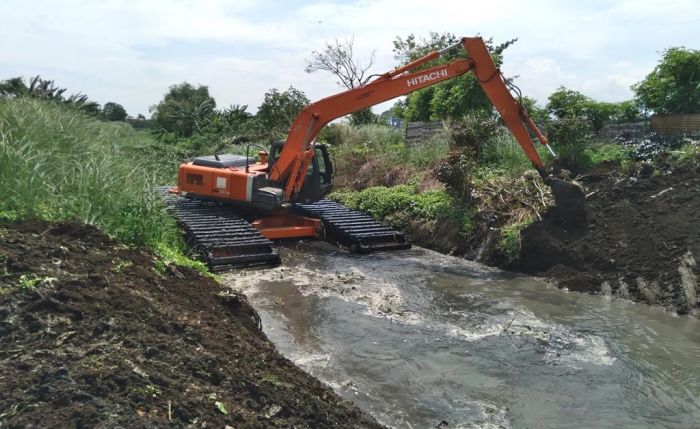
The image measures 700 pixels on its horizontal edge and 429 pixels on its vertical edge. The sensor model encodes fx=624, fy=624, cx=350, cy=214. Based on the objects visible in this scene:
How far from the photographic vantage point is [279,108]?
96.3 feet

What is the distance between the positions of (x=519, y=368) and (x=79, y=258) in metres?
3.99

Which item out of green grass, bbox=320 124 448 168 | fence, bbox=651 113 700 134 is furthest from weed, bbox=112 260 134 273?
fence, bbox=651 113 700 134

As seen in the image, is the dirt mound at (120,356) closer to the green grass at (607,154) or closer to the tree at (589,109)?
the green grass at (607,154)

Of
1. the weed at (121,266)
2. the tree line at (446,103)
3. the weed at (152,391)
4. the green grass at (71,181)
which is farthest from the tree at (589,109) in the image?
the weed at (152,391)

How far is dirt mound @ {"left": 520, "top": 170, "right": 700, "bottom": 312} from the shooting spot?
27.0ft

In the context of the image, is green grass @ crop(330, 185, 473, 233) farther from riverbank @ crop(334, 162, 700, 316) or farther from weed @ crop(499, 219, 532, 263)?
weed @ crop(499, 219, 532, 263)

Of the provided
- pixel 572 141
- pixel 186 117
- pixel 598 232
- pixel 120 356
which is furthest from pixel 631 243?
pixel 186 117

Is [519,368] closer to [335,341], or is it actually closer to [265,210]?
[335,341]

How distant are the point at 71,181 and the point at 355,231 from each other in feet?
18.6

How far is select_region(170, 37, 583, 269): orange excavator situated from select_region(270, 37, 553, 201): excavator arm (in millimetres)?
17

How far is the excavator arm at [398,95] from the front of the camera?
10664 mm

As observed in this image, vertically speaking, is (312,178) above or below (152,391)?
above

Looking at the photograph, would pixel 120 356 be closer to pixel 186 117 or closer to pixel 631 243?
pixel 631 243

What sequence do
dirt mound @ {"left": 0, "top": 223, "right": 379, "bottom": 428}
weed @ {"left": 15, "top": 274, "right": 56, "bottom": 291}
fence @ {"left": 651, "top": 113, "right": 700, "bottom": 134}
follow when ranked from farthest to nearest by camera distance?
fence @ {"left": 651, "top": 113, "right": 700, "bottom": 134} < weed @ {"left": 15, "top": 274, "right": 56, "bottom": 291} < dirt mound @ {"left": 0, "top": 223, "right": 379, "bottom": 428}
